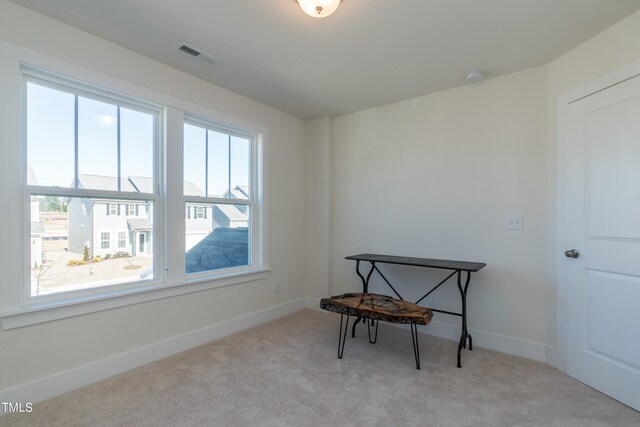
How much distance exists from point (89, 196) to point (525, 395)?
3344mm

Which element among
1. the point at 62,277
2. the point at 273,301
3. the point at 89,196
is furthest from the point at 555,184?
the point at 62,277

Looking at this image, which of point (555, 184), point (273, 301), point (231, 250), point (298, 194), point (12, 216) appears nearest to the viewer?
point (12, 216)

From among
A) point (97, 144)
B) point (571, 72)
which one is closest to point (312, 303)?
point (97, 144)

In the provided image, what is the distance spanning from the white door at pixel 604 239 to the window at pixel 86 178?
3.33 m

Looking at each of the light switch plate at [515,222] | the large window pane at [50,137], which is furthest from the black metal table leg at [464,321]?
the large window pane at [50,137]

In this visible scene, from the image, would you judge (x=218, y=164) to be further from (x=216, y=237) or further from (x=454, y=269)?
(x=454, y=269)

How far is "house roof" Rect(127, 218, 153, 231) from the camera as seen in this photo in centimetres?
249

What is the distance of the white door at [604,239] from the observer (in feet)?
6.31

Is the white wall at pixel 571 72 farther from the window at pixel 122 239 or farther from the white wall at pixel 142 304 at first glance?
the window at pixel 122 239

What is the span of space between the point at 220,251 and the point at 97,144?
1415mm

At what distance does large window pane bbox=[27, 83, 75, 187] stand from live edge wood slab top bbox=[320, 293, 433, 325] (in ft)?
7.31

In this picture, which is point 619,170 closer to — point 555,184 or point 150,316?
point 555,184

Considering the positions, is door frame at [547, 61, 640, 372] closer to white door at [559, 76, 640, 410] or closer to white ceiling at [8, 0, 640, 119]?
white door at [559, 76, 640, 410]

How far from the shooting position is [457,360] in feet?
8.08
